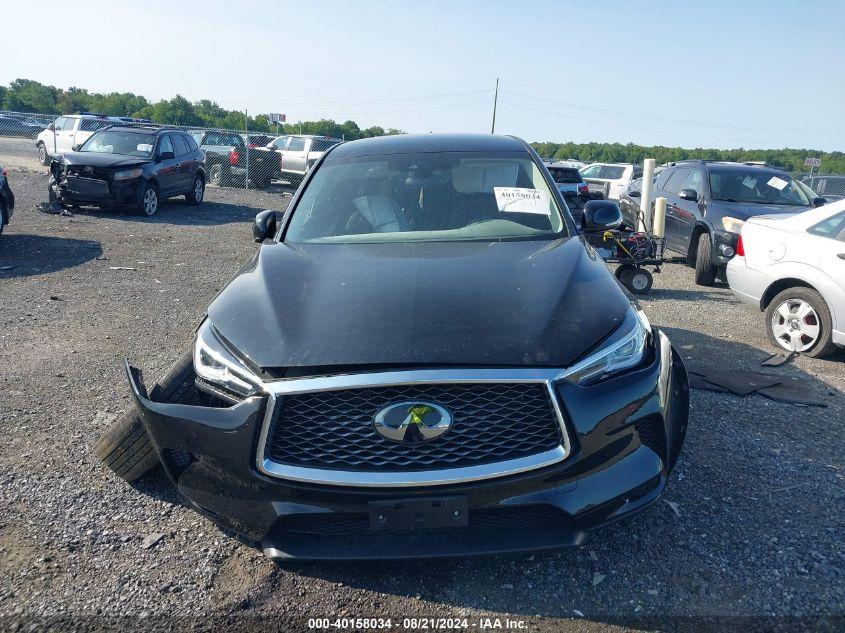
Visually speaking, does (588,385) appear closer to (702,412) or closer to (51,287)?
(702,412)

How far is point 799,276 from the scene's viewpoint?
601 centimetres

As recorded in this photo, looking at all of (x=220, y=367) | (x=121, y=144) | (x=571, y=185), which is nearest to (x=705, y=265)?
(x=571, y=185)

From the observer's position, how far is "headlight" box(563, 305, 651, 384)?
2.43 metres

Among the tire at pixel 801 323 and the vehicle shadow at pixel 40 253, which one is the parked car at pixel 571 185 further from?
the vehicle shadow at pixel 40 253

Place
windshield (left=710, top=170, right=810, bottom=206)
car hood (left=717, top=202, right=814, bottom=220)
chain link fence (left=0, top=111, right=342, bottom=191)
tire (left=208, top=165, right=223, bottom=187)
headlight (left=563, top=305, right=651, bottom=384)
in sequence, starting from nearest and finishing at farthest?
1. headlight (left=563, top=305, right=651, bottom=384)
2. car hood (left=717, top=202, right=814, bottom=220)
3. windshield (left=710, top=170, right=810, bottom=206)
4. chain link fence (left=0, top=111, right=342, bottom=191)
5. tire (left=208, top=165, right=223, bottom=187)

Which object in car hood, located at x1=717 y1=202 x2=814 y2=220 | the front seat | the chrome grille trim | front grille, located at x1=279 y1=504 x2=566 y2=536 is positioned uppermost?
the front seat

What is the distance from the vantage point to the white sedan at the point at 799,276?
5.73 metres

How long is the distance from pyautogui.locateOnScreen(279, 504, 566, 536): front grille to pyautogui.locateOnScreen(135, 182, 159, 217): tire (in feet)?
44.0

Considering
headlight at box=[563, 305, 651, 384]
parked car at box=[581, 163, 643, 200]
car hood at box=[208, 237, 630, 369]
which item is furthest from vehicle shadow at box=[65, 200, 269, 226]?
headlight at box=[563, 305, 651, 384]

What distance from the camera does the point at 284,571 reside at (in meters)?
2.77

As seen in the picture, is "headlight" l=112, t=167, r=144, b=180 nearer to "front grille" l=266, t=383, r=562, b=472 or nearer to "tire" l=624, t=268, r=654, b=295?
"tire" l=624, t=268, r=654, b=295

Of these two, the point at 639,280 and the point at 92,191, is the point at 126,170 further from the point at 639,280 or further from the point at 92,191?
the point at 639,280

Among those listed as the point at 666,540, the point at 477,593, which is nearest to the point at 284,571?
the point at 477,593

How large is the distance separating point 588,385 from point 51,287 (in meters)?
7.41
